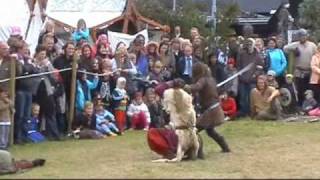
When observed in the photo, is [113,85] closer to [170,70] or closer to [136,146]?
[170,70]

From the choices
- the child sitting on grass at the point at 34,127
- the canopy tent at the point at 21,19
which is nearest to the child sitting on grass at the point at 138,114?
the child sitting on grass at the point at 34,127

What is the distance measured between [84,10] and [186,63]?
543cm

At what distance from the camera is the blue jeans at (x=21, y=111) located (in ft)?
51.1

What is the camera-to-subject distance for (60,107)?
16.6 meters

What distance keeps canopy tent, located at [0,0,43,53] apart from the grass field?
3.89 metres

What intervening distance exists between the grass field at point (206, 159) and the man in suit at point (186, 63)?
1696mm

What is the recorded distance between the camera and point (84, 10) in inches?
930

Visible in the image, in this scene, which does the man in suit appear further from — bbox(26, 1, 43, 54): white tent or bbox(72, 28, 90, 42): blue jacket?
bbox(26, 1, 43, 54): white tent

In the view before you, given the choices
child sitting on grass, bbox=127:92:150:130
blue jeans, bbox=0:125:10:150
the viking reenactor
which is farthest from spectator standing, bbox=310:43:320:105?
blue jeans, bbox=0:125:10:150

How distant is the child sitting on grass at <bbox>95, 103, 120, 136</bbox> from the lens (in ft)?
55.9

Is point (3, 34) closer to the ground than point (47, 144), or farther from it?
farther from it

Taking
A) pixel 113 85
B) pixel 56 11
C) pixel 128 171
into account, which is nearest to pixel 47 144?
pixel 113 85

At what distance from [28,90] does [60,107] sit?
961 mm

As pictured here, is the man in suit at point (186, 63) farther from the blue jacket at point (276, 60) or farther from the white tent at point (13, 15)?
the white tent at point (13, 15)
